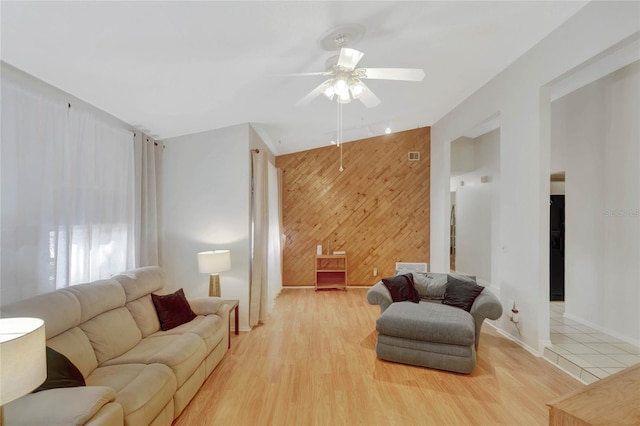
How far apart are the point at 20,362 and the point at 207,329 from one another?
1613 mm

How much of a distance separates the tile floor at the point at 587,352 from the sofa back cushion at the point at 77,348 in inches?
158

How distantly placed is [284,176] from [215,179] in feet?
A: 8.11

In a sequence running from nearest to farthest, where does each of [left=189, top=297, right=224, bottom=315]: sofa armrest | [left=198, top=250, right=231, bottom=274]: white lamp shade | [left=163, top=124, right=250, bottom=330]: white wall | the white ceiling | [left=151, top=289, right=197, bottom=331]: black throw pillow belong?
the white ceiling < [left=151, top=289, right=197, bottom=331]: black throw pillow < [left=189, top=297, right=224, bottom=315]: sofa armrest < [left=198, top=250, right=231, bottom=274]: white lamp shade < [left=163, top=124, right=250, bottom=330]: white wall

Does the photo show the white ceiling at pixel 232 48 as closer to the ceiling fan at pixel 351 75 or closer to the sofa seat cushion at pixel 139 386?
the ceiling fan at pixel 351 75

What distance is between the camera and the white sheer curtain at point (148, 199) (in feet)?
11.3

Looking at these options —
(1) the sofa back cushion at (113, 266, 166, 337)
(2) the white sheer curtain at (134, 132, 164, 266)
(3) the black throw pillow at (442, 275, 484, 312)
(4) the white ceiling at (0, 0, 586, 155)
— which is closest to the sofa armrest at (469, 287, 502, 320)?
(3) the black throw pillow at (442, 275, 484, 312)

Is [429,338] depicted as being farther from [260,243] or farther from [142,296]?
[142,296]

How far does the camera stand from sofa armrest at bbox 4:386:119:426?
1315 millimetres

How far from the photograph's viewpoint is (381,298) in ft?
11.3

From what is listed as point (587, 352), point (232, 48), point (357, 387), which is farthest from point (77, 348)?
point (587, 352)

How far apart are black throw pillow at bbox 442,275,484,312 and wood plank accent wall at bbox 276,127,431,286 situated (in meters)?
2.77

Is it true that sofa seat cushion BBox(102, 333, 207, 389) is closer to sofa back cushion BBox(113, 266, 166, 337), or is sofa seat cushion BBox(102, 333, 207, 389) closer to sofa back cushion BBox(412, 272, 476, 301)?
sofa back cushion BBox(113, 266, 166, 337)

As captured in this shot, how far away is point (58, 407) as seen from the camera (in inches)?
53.9

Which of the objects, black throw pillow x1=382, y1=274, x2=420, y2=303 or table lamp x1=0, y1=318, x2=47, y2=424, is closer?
table lamp x1=0, y1=318, x2=47, y2=424
